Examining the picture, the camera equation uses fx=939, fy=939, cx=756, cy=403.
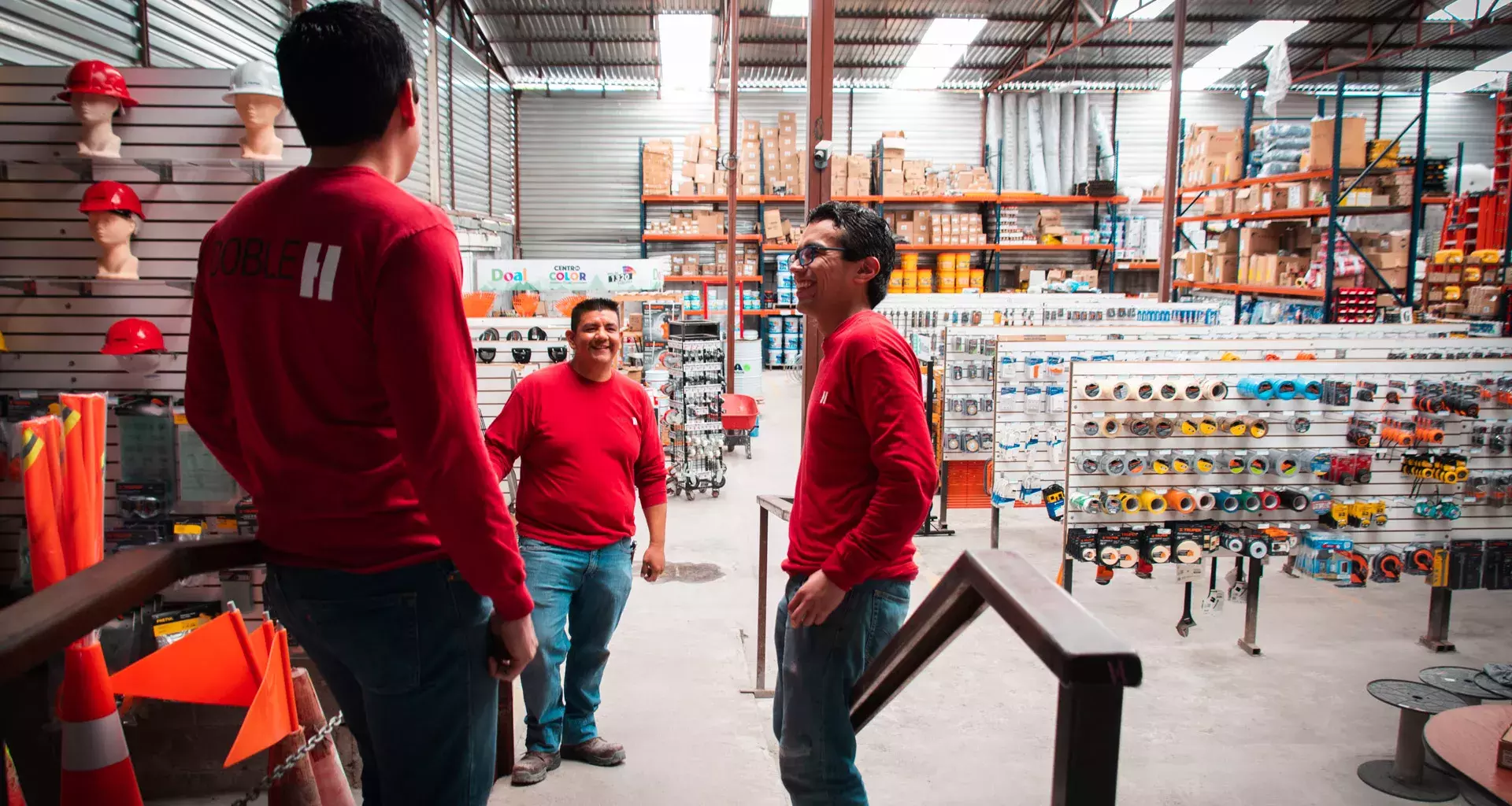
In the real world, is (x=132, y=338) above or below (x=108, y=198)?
below

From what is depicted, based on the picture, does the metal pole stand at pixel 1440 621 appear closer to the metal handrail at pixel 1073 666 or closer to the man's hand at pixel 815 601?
the man's hand at pixel 815 601

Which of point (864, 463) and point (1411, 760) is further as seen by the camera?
point (1411, 760)

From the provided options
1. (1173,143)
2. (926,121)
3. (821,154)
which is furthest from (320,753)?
(926,121)

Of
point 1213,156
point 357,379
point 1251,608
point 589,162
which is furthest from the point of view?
point 589,162

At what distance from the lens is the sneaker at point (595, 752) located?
353 cm

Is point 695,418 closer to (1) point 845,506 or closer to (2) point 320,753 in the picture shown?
(2) point 320,753

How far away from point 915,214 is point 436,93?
26.8 ft

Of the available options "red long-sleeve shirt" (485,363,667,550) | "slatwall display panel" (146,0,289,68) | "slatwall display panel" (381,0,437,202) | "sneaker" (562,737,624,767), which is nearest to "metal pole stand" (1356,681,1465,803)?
"sneaker" (562,737,624,767)

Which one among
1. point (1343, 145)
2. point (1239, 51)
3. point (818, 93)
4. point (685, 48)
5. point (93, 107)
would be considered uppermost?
point (1239, 51)

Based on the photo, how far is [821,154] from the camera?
4.68 metres

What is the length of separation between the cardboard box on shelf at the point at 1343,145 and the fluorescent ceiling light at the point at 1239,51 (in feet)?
12.8

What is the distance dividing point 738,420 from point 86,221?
249 inches

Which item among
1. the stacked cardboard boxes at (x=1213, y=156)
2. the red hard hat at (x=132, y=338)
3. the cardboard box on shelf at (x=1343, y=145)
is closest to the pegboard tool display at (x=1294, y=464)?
the red hard hat at (x=132, y=338)

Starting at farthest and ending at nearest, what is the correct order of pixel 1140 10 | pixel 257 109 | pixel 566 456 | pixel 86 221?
→ pixel 1140 10
pixel 86 221
pixel 257 109
pixel 566 456
